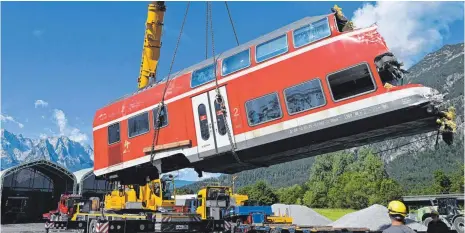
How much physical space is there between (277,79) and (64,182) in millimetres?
43533

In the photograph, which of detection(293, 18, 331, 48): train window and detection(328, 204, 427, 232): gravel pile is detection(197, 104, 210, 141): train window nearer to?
detection(293, 18, 331, 48): train window

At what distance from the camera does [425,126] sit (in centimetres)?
884

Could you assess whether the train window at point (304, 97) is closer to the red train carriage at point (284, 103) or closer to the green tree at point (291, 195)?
the red train carriage at point (284, 103)

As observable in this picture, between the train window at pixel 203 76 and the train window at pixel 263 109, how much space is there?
1.55 m

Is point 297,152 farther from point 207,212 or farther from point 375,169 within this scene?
point 375,169

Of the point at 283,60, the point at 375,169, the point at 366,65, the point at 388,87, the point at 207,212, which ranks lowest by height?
the point at 207,212

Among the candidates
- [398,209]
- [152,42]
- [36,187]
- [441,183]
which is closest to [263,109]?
[398,209]

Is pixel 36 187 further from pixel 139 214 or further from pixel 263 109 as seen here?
pixel 263 109

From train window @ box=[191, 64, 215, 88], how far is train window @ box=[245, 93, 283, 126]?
5.09 ft

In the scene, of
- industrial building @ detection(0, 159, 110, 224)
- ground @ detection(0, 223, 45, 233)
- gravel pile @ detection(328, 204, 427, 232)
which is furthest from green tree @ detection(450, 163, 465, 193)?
ground @ detection(0, 223, 45, 233)

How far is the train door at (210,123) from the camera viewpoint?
10531mm

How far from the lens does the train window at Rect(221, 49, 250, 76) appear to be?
10430 millimetres

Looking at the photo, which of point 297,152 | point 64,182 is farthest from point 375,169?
point 297,152

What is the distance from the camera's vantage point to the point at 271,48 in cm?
998
